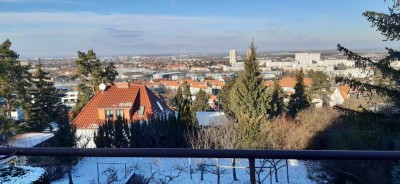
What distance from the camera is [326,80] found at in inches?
1132

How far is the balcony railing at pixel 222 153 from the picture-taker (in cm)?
140

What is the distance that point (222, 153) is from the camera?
147 cm

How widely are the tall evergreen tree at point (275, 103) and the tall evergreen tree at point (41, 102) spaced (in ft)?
41.0

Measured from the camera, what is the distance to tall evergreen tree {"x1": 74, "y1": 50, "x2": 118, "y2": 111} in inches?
930

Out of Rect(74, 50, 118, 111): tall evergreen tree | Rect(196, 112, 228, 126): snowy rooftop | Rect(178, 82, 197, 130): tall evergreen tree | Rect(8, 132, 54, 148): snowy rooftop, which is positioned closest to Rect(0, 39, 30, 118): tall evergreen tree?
Rect(8, 132, 54, 148): snowy rooftop

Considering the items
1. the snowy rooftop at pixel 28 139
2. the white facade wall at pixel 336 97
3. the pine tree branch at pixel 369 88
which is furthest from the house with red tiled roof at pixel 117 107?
the white facade wall at pixel 336 97

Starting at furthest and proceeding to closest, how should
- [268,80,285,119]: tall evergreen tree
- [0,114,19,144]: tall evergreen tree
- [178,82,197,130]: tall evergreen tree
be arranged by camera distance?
→ 1. [268,80,285,119]: tall evergreen tree
2. [178,82,197,130]: tall evergreen tree
3. [0,114,19,144]: tall evergreen tree

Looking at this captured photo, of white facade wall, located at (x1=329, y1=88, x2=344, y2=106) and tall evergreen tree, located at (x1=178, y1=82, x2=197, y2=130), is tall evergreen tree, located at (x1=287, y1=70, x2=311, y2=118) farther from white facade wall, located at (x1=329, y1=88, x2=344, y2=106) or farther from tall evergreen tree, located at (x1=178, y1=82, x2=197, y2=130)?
tall evergreen tree, located at (x1=178, y1=82, x2=197, y2=130)

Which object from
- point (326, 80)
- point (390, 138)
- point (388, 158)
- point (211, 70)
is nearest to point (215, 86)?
point (326, 80)

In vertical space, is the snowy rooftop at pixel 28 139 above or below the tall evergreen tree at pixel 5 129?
below

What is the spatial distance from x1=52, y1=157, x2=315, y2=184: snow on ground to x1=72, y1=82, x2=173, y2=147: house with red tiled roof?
31.0 ft

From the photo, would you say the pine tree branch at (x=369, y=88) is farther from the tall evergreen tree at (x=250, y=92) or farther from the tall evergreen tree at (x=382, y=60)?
the tall evergreen tree at (x=250, y=92)

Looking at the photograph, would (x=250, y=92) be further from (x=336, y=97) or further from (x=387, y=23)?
(x=336, y=97)

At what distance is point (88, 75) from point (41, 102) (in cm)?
460
